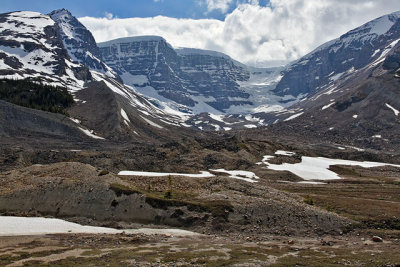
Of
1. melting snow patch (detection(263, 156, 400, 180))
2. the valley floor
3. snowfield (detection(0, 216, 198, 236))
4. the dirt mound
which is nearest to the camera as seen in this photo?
the valley floor

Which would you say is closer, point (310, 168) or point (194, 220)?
point (194, 220)

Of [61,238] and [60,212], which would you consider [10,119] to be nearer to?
[60,212]

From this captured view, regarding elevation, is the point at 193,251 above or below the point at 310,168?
below

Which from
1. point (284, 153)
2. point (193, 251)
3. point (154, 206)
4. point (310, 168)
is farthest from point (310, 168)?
point (193, 251)

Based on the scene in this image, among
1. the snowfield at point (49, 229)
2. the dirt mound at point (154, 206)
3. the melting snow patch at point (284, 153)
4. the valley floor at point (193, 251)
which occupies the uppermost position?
the melting snow patch at point (284, 153)

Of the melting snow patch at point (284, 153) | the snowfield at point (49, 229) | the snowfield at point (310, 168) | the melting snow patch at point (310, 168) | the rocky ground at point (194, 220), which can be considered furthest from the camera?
the melting snow patch at point (284, 153)

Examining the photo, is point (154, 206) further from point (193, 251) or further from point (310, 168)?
point (310, 168)

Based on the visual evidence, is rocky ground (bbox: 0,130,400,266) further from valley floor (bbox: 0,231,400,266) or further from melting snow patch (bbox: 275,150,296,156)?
melting snow patch (bbox: 275,150,296,156)

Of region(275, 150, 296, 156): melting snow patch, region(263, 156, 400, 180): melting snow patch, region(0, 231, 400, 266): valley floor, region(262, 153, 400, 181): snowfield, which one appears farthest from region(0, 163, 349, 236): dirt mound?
region(275, 150, 296, 156): melting snow patch

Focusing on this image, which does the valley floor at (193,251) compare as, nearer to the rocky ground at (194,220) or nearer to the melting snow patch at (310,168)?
the rocky ground at (194,220)

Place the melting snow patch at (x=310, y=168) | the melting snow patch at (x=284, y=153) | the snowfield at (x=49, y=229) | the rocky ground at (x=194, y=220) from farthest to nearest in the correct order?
the melting snow patch at (x=284, y=153) < the melting snow patch at (x=310, y=168) < the snowfield at (x=49, y=229) < the rocky ground at (x=194, y=220)

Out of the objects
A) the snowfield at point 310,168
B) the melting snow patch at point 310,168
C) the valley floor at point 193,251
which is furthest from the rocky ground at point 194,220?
the melting snow patch at point 310,168

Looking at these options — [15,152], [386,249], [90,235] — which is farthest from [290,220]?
[15,152]

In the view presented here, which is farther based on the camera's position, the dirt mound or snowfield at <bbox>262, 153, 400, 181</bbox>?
snowfield at <bbox>262, 153, 400, 181</bbox>
